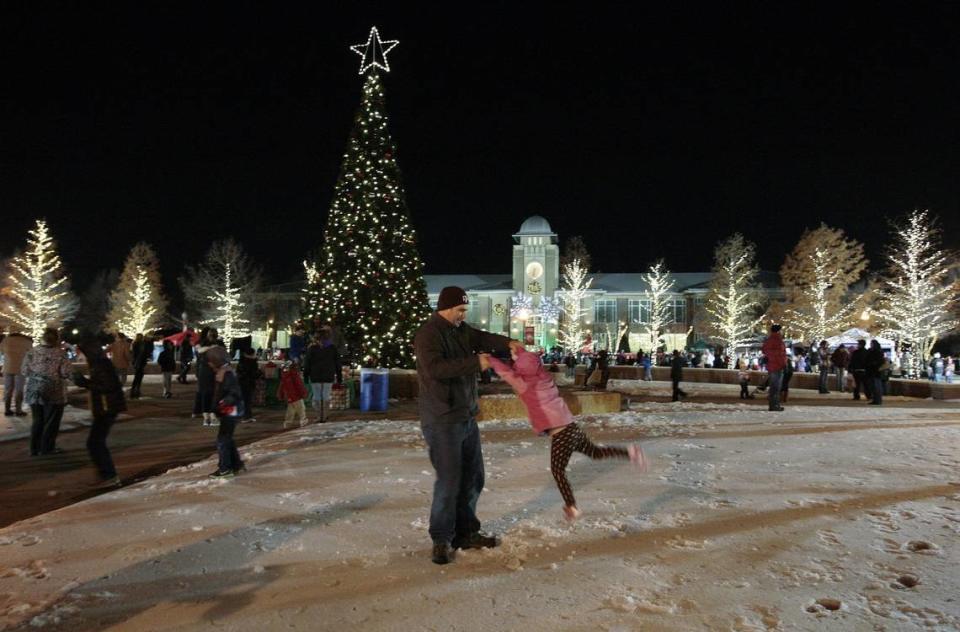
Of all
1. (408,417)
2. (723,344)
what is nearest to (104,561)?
(408,417)

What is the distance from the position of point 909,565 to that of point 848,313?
44132mm

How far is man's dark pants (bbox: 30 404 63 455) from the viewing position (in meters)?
9.16

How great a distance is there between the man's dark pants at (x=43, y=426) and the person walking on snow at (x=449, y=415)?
724 centimetres

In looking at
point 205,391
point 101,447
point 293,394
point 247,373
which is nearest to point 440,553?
point 101,447

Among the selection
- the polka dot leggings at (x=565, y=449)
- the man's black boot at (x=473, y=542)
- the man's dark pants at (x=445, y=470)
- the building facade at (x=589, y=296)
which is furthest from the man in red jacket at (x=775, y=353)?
the building facade at (x=589, y=296)

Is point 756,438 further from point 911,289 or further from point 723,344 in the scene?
point 723,344

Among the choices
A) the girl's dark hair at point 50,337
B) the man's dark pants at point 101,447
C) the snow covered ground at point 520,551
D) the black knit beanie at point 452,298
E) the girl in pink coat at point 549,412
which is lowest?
the snow covered ground at point 520,551

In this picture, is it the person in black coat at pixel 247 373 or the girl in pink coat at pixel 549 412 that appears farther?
the person in black coat at pixel 247 373

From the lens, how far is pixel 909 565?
170 inches

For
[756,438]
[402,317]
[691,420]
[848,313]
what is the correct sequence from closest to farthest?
[756,438], [691,420], [402,317], [848,313]

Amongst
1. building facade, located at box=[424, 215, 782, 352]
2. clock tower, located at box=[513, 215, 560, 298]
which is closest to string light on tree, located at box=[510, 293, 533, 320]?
building facade, located at box=[424, 215, 782, 352]

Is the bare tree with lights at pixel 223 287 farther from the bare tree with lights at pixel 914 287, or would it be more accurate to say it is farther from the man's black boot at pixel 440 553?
the man's black boot at pixel 440 553

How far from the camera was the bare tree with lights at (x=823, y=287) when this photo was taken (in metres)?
42.6

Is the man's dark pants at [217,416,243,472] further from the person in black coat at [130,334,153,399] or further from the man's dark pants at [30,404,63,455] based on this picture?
the person in black coat at [130,334,153,399]
